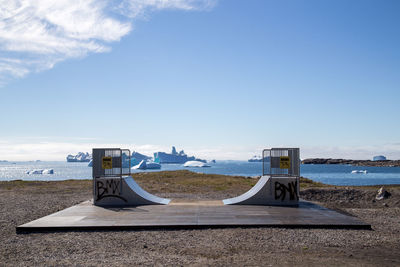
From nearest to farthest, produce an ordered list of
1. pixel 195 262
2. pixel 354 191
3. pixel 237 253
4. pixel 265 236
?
pixel 195 262, pixel 237 253, pixel 265 236, pixel 354 191

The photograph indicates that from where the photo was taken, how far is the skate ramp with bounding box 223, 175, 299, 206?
14320 millimetres

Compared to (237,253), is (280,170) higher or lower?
higher

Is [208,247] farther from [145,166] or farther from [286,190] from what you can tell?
[145,166]

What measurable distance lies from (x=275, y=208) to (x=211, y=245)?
5.79 metres

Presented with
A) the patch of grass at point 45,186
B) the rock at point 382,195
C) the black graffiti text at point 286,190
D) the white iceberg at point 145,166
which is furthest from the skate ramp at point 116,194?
the white iceberg at point 145,166

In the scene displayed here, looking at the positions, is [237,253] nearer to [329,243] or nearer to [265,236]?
[265,236]

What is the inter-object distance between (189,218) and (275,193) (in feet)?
15.5

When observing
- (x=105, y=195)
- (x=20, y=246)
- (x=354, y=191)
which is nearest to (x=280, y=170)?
(x=105, y=195)

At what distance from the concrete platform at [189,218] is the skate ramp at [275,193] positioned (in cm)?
54

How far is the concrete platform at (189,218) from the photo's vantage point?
1008 cm

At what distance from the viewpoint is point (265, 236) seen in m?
9.07

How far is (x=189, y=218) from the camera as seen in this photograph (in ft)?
36.5

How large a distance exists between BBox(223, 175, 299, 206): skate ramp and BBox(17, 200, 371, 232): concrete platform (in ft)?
1.76

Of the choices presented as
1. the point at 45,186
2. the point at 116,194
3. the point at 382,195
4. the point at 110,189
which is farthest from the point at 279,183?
the point at 45,186
